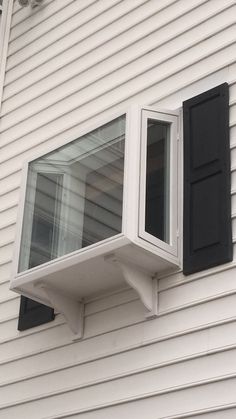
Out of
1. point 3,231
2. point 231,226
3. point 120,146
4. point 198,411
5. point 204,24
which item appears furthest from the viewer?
point 3,231

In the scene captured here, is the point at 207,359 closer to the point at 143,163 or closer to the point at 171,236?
the point at 171,236

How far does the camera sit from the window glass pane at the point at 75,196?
577 cm

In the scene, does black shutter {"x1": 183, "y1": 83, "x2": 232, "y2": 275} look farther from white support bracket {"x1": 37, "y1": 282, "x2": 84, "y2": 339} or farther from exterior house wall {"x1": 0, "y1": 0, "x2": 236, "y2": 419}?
white support bracket {"x1": 37, "y1": 282, "x2": 84, "y2": 339}

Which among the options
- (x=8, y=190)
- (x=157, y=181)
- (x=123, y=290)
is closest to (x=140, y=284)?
(x=123, y=290)

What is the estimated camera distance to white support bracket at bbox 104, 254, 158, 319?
217 inches

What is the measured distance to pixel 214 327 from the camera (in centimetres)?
510

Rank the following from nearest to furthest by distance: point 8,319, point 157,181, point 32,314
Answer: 1. point 157,181
2. point 32,314
3. point 8,319

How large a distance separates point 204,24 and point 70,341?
2634mm

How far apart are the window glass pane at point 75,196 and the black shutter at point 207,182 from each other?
0.49m

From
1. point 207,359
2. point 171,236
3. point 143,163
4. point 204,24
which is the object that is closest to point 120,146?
point 143,163

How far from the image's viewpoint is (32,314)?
21.5 feet

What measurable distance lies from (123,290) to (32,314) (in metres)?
1.06

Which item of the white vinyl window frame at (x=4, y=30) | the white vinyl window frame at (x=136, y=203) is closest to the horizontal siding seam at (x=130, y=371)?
the white vinyl window frame at (x=136, y=203)

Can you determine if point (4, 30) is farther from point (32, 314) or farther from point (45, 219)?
point (32, 314)
